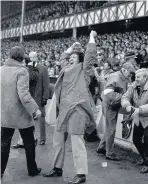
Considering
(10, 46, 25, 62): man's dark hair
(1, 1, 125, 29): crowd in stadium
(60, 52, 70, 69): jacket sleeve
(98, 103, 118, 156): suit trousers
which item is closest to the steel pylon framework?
(1, 1, 125, 29): crowd in stadium

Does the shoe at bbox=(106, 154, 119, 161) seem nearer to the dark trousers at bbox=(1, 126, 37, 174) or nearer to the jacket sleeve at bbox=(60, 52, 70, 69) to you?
the dark trousers at bbox=(1, 126, 37, 174)

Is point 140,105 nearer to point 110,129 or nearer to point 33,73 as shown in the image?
point 110,129

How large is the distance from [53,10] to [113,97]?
32.6 meters

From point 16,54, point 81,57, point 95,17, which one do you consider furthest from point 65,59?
point 95,17

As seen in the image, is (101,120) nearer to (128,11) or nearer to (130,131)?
(130,131)

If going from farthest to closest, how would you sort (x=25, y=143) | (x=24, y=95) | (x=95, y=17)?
(x=95, y=17)
(x=25, y=143)
(x=24, y=95)

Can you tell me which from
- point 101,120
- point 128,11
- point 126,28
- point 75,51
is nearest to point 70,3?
point 126,28

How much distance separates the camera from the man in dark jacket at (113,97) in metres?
6.04

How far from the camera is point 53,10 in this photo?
37.3 metres

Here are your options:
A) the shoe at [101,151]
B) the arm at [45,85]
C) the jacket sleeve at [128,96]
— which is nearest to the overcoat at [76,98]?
the jacket sleeve at [128,96]

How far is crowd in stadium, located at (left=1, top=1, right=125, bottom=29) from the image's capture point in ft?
Result: 103

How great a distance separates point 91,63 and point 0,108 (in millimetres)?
1374

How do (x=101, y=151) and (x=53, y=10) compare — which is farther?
(x=53, y=10)

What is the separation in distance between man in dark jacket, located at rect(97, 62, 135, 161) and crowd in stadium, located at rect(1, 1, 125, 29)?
859 inches
